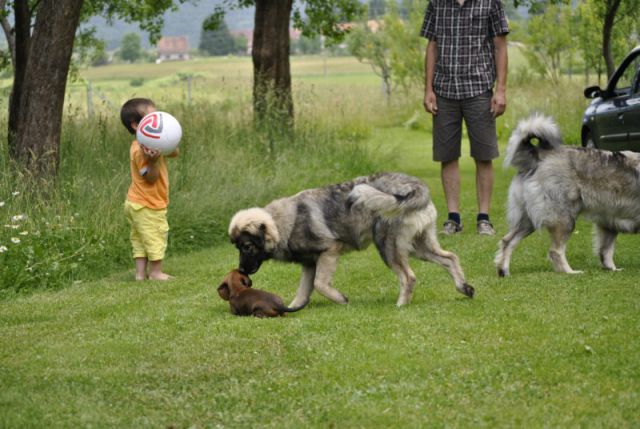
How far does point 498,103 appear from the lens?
11898 millimetres

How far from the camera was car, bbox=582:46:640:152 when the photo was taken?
13.2 metres

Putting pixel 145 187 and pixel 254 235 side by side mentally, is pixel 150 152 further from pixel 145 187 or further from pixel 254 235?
pixel 254 235

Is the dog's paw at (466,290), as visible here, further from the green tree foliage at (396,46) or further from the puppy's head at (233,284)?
the green tree foliage at (396,46)

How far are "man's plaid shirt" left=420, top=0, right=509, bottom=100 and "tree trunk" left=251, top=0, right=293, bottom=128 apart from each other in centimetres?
629

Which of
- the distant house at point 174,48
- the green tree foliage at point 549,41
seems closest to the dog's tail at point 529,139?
the green tree foliage at point 549,41

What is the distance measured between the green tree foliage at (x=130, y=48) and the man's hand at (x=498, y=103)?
306 feet

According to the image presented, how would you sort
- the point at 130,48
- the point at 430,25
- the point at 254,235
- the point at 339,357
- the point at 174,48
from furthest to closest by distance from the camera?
the point at 174,48
the point at 130,48
the point at 430,25
the point at 254,235
the point at 339,357

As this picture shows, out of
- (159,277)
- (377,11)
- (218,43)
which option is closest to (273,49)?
(159,277)

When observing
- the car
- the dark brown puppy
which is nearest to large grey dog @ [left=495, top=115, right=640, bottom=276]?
the dark brown puppy

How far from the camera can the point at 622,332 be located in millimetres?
6992

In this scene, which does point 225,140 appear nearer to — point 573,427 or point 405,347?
point 405,347

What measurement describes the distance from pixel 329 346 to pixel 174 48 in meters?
121

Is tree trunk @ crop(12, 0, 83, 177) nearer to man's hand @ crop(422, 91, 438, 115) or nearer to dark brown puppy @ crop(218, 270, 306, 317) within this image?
man's hand @ crop(422, 91, 438, 115)

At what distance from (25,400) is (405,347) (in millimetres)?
2307
